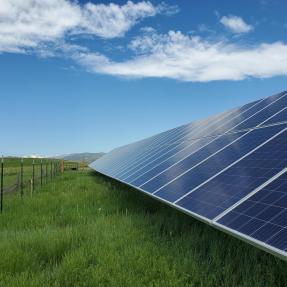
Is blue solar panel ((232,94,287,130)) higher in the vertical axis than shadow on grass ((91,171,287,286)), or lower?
higher

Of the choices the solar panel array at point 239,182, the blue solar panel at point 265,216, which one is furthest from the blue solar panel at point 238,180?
the blue solar panel at point 265,216

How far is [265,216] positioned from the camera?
4.74 meters

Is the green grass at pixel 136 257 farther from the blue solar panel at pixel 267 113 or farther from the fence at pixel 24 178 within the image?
the fence at pixel 24 178

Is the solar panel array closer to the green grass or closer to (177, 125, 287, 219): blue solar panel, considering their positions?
(177, 125, 287, 219): blue solar panel

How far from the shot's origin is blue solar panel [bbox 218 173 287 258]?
14.0 feet

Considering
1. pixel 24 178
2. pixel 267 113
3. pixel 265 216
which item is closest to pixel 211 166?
pixel 265 216

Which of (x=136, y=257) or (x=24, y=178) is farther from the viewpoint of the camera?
(x=24, y=178)

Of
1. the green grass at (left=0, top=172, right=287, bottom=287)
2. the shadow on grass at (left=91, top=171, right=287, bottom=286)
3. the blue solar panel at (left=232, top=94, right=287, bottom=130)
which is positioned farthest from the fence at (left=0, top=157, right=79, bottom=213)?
the blue solar panel at (left=232, top=94, right=287, bottom=130)

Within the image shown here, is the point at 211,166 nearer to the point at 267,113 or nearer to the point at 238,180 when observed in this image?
the point at 238,180

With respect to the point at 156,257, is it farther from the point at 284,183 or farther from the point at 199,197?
the point at 284,183

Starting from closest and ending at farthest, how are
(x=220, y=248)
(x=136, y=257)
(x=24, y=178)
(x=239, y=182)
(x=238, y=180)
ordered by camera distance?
1. (x=239, y=182)
2. (x=238, y=180)
3. (x=136, y=257)
4. (x=220, y=248)
5. (x=24, y=178)

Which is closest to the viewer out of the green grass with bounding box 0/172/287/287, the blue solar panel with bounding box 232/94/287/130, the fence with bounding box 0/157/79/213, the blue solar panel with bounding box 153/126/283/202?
the green grass with bounding box 0/172/287/287

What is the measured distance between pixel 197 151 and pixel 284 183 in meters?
4.79

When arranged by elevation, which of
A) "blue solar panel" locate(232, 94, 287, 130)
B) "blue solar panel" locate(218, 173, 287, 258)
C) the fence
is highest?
"blue solar panel" locate(232, 94, 287, 130)
